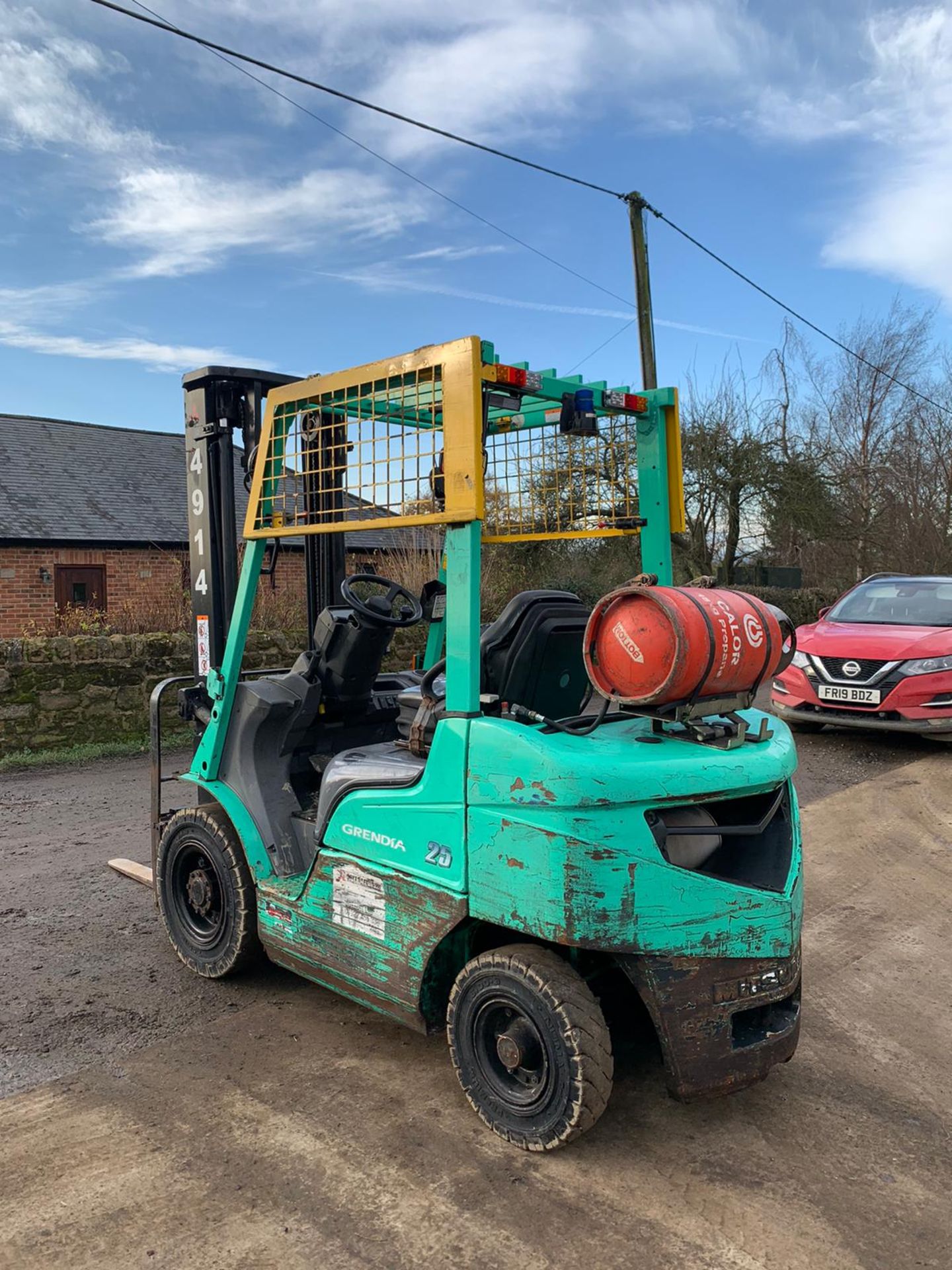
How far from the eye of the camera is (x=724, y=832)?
3191mm

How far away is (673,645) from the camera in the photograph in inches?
118

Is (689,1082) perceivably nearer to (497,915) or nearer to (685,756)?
(497,915)

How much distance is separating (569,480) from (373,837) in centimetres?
170

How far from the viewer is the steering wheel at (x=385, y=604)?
13.9 feet

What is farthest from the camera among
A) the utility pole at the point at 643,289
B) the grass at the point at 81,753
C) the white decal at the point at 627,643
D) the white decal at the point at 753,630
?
the utility pole at the point at 643,289

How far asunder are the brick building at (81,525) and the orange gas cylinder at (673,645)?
14.5 metres

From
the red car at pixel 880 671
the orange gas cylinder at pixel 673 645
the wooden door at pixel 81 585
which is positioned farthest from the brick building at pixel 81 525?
the orange gas cylinder at pixel 673 645

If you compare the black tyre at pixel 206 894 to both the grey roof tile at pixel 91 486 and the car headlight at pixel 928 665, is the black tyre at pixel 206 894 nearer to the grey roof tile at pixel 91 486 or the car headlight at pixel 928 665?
the car headlight at pixel 928 665

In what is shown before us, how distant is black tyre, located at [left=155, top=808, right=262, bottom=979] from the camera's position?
4180 mm

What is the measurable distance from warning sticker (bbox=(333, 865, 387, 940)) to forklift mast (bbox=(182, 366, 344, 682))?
1.57 m

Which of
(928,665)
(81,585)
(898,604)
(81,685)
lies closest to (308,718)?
(928,665)

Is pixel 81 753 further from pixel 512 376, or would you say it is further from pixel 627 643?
pixel 627 643

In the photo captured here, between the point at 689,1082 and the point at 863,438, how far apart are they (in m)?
28.4

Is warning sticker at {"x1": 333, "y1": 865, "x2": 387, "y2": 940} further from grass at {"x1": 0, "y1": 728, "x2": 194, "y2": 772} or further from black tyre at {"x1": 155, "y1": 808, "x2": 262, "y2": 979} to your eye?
grass at {"x1": 0, "y1": 728, "x2": 194, "y2": 772}
